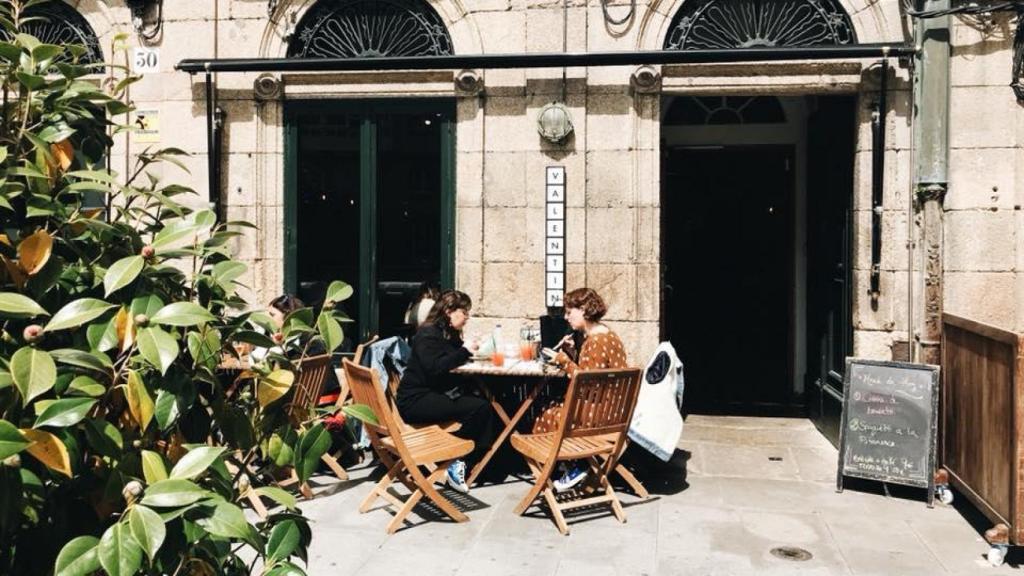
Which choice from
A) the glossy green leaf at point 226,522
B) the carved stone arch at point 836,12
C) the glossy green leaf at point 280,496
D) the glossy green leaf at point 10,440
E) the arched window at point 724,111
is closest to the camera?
the glossy green leaf at point 10,440

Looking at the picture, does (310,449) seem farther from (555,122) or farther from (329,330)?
(555,122)

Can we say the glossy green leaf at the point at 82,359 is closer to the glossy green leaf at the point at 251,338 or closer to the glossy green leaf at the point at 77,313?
the glossy green leaf at the point at 77,313

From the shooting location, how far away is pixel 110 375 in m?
1.75

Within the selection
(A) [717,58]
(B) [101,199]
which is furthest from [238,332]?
(A) [717,58]

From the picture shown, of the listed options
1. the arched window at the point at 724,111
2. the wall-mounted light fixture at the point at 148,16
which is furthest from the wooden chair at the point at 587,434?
the wall-mounted light fixture at the point at 148,16

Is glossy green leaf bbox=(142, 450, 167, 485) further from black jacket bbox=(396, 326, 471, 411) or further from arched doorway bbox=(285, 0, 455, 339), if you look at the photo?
arched doorway bbox=(285, 0, 455, 339)

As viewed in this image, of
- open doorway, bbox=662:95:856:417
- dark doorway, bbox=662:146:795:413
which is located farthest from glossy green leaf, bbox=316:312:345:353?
dark doorway, bbox=662:146:795:413

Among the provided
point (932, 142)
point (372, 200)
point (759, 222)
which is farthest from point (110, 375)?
point (759, 222)

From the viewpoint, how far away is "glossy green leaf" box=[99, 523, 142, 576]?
151 centimetres

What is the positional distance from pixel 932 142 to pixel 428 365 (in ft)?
14.1

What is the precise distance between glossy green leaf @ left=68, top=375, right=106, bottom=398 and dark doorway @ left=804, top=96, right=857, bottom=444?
22.1 ft

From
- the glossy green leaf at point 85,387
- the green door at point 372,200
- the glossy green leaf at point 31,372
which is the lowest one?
the glossy green leaf at point 85,387

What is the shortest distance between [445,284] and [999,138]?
4735mm

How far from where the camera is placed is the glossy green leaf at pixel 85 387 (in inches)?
65.9
